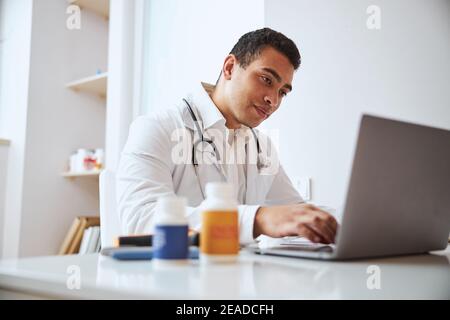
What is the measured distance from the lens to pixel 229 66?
156cm

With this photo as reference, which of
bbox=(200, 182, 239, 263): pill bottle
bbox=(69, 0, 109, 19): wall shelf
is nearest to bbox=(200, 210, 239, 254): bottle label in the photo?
bbox=(200, 182, 239, 263): pill bottle

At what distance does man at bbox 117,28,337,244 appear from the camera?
112 cm

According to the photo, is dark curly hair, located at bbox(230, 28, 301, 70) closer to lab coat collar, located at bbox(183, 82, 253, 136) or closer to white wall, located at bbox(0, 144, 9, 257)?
lab coat collar, located at bbox(183, 82, 253, 136)

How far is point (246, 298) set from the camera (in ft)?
1.41

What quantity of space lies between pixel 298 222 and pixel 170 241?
0.88 ft

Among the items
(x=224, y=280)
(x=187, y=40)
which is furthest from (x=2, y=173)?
(x=224, y=280)

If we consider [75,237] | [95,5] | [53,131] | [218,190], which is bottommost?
[75,237]

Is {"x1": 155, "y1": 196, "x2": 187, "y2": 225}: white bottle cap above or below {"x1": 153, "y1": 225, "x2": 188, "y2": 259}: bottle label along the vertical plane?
Result: above

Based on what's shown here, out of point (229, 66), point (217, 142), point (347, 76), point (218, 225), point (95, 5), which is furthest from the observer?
point (95, 5)

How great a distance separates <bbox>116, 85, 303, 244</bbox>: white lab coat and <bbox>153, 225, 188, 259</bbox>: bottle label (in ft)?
0.80

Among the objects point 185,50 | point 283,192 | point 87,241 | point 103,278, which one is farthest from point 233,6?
point 103,278

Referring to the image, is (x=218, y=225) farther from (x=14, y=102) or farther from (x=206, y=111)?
(x=14, y=102)

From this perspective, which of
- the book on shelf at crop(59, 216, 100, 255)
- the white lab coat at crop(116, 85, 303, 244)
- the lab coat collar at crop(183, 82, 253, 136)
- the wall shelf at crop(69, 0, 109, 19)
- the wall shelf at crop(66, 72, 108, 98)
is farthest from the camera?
the wall shelf at crop(69, 0, 109, 19)
